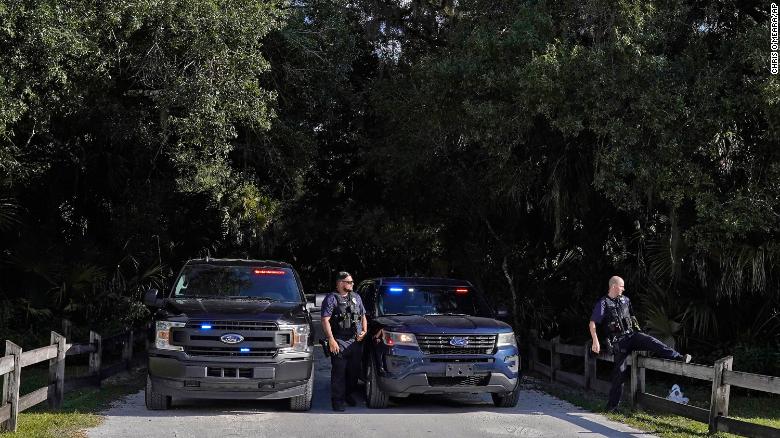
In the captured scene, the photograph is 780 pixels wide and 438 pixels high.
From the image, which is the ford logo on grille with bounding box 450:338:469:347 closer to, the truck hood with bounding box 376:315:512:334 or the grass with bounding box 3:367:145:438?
the truck hood with bounding box 376:315:512:334

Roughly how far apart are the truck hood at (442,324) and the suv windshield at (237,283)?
1.38 meters

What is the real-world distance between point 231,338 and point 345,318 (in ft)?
5.36

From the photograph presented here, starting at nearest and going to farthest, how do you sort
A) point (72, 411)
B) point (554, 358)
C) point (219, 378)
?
point (219, 378)
point (72, 411)
point (554, 358)

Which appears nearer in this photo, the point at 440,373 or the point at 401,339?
the point at 440,373

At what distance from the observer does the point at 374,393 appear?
39.9ft

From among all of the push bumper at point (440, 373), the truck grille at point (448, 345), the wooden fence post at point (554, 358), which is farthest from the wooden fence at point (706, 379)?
the truck grille at point (448, 345)

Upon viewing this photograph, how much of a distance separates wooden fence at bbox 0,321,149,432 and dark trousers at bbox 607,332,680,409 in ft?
23.1

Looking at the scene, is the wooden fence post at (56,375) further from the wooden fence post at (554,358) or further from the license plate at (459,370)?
the wooden fence post at (554,358)

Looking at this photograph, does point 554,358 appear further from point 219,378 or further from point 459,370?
point 219,378

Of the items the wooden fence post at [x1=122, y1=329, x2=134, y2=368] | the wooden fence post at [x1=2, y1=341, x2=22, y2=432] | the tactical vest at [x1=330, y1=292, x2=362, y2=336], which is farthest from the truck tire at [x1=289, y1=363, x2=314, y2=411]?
the wooden fence post at [x1=122, y1=329, x2=134, y2=368]

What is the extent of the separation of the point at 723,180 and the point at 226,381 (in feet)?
28.1

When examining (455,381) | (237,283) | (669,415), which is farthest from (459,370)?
(237,283)

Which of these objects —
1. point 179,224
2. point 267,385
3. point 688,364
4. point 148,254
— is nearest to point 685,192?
point 688,364

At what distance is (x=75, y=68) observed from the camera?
52.2ft
